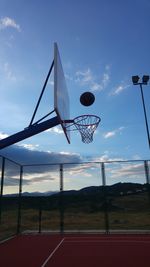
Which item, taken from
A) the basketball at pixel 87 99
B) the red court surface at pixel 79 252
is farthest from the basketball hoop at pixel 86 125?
the red court surface at pixel 79 252

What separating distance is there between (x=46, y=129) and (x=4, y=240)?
4843 millimetres

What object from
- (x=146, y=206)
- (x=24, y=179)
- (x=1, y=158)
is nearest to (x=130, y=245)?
(x=1, y=158)

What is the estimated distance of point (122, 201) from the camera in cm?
3234

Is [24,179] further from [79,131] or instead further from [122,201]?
[122,201]

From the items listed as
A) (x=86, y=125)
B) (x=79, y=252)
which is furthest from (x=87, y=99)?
(x=79, y=252)

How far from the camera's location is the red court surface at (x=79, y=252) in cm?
663

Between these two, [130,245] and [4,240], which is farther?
[4,240]

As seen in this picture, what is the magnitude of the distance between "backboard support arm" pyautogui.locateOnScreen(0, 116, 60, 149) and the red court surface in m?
3.17

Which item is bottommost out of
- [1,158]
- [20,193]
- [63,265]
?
[63,265]

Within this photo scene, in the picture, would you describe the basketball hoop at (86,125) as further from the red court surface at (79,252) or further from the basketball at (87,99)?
the red court surface at (79,252)

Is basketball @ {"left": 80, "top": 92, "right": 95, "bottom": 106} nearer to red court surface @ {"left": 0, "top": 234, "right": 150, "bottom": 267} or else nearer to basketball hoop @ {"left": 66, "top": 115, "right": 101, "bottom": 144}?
basketball hoop @ {"left": 66, "top": 115, "right": 101, "bottom": 144}

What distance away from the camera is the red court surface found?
663 centimetres

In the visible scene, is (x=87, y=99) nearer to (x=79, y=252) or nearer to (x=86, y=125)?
(x=86, y=125)

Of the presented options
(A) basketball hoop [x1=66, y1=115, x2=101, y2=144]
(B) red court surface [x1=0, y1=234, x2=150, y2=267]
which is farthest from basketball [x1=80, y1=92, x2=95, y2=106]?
(B) red court surface [x1=0, y1=234, x2=150, y2=267]
